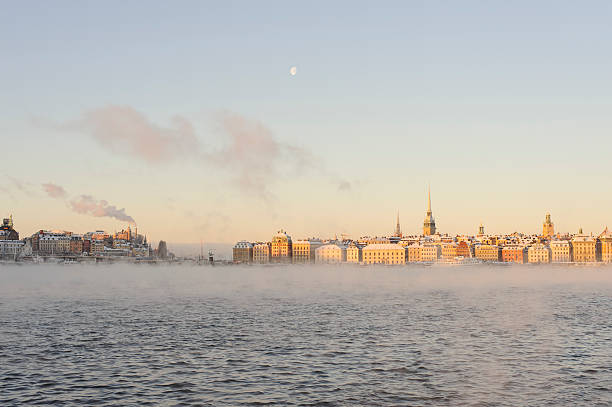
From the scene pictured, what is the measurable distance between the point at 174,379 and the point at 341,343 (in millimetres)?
12380

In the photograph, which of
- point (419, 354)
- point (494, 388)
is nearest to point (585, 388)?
point (494, 388)

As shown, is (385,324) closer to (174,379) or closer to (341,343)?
(341,343)

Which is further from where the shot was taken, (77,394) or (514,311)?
(514,311)

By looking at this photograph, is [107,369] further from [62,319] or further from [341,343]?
[62,319]

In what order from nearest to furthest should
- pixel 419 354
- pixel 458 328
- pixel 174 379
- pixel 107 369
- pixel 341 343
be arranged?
1. pixel 174 379
2. pixel 107 369
3. pixel 419 354
4. pixel 341 343
5. pixel 458 328

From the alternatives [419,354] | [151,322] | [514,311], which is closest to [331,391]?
[419,354]

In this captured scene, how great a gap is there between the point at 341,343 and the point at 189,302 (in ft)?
112

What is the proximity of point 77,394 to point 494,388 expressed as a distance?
1634 cm

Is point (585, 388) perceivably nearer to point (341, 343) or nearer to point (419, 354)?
point (419, 354)

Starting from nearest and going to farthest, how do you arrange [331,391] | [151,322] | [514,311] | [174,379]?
[331,391], [174,379], [151,322], [514,311]

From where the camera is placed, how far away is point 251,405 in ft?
76.9

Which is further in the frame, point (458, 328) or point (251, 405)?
point (458, 328)

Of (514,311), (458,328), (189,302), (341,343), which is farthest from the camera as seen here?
(189,302)

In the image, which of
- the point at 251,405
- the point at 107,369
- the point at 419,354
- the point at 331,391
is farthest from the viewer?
the point at 419,354
